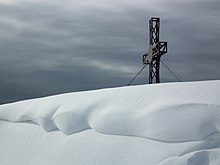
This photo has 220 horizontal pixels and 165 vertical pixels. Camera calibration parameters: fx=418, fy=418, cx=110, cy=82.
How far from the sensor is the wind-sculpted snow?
170 centimetres

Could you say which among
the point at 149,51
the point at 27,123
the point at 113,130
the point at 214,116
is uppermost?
the point at 214,116

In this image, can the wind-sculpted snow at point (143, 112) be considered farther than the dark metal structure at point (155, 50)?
No

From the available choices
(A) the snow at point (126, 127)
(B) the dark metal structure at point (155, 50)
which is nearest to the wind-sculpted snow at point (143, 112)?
(A) the snow at point (126, 127)

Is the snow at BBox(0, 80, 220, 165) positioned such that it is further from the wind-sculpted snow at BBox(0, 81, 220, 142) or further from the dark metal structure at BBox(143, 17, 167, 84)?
the dark metal structure at BBox(143, 17, 167, 84)

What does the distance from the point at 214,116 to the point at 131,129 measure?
382 mm

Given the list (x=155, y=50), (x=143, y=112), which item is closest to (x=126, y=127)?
(x=143, y=112)

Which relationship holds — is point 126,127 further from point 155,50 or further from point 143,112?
point 155,50

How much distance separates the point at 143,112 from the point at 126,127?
4.1 inches

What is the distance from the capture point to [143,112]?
6.13 ft

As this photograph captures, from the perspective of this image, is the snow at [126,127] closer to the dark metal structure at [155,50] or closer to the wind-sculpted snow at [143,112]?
the wind-sculpted snow at [143,112]

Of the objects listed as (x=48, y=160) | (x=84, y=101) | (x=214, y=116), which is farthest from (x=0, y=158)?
(x=214, y=116)

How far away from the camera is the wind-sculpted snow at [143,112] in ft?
5.56

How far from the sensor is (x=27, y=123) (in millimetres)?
2678

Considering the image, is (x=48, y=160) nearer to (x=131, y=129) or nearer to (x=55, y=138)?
(x=55, y=138)
